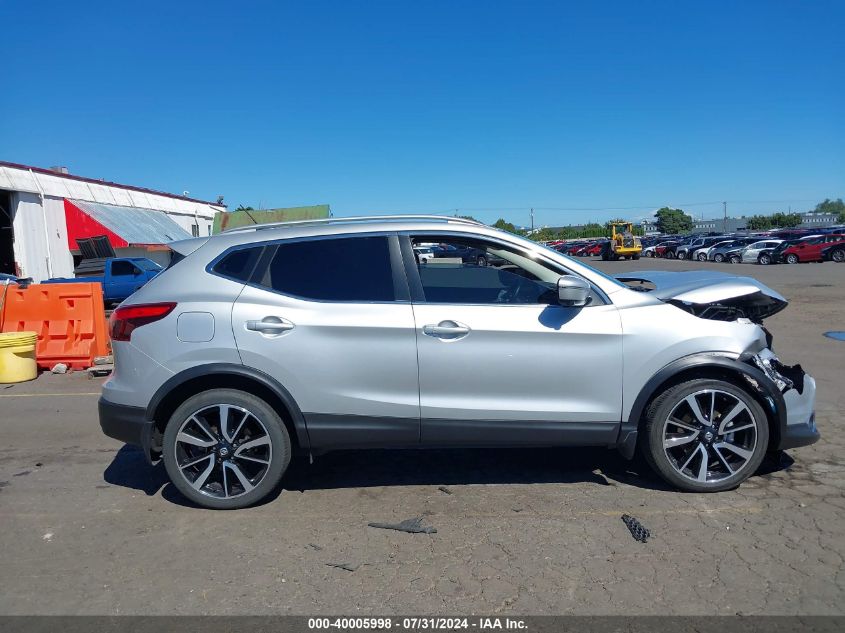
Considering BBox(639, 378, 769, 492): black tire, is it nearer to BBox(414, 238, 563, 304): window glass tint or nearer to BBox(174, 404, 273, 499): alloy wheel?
BBox(414, 238, 563, 304): window glass tint

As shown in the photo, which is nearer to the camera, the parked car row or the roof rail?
the roof rail

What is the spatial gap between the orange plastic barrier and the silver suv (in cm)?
624

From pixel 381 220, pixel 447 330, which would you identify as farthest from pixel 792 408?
pixel 381 220

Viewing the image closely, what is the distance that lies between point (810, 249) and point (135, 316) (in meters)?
40.0

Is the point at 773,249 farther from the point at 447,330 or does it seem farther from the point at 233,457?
the point at 233,457

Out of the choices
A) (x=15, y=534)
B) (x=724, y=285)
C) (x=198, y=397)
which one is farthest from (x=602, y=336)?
(x=15, y=534)

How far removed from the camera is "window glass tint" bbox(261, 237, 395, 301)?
418cm

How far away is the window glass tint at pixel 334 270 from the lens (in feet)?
13.7

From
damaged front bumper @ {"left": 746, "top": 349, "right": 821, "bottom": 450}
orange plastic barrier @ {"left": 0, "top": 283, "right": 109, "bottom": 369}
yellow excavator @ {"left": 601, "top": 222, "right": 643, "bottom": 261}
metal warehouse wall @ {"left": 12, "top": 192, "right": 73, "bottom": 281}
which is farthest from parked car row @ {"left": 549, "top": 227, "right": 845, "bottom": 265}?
damaged front bumper @ {"left": 746, "top": 349, "right": 821, "bottom": 450}

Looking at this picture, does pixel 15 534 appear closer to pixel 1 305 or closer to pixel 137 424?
pixel 137 424

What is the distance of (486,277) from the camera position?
14.2ft

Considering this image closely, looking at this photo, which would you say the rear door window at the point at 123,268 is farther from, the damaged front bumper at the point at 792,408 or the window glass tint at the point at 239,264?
the damaged front bumper at the point at 792,408

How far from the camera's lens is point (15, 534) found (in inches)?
157
